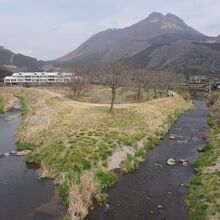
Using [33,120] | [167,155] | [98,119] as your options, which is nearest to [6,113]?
[33,120]

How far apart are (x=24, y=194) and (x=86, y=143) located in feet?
42.6

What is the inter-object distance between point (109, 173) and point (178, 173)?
8.31m

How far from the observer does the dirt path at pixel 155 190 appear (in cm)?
2784

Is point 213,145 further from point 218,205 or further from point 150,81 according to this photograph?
A: point 150,81

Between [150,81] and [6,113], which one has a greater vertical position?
[150,81]

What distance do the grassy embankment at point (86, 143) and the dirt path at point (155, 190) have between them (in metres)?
1.37

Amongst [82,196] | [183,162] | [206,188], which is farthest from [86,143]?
[206,188]

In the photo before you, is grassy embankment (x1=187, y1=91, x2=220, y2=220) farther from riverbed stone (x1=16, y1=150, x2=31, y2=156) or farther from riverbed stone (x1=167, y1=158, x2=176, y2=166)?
riverbed stone (x1=16, y1=150, x2=31, y2=156)

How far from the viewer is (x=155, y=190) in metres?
32.8

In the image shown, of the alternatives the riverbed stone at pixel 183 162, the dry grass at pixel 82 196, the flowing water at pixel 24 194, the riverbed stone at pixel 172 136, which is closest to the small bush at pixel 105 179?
the dry grass at pixel 82 196

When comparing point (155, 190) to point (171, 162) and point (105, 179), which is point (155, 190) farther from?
point (171, 162)

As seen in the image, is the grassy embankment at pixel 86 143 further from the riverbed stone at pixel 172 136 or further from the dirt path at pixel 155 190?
the riverbed stone at pixel 172 136

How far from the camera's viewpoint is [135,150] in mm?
44500

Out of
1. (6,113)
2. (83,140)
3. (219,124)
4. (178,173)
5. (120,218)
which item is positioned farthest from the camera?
(6,113)
